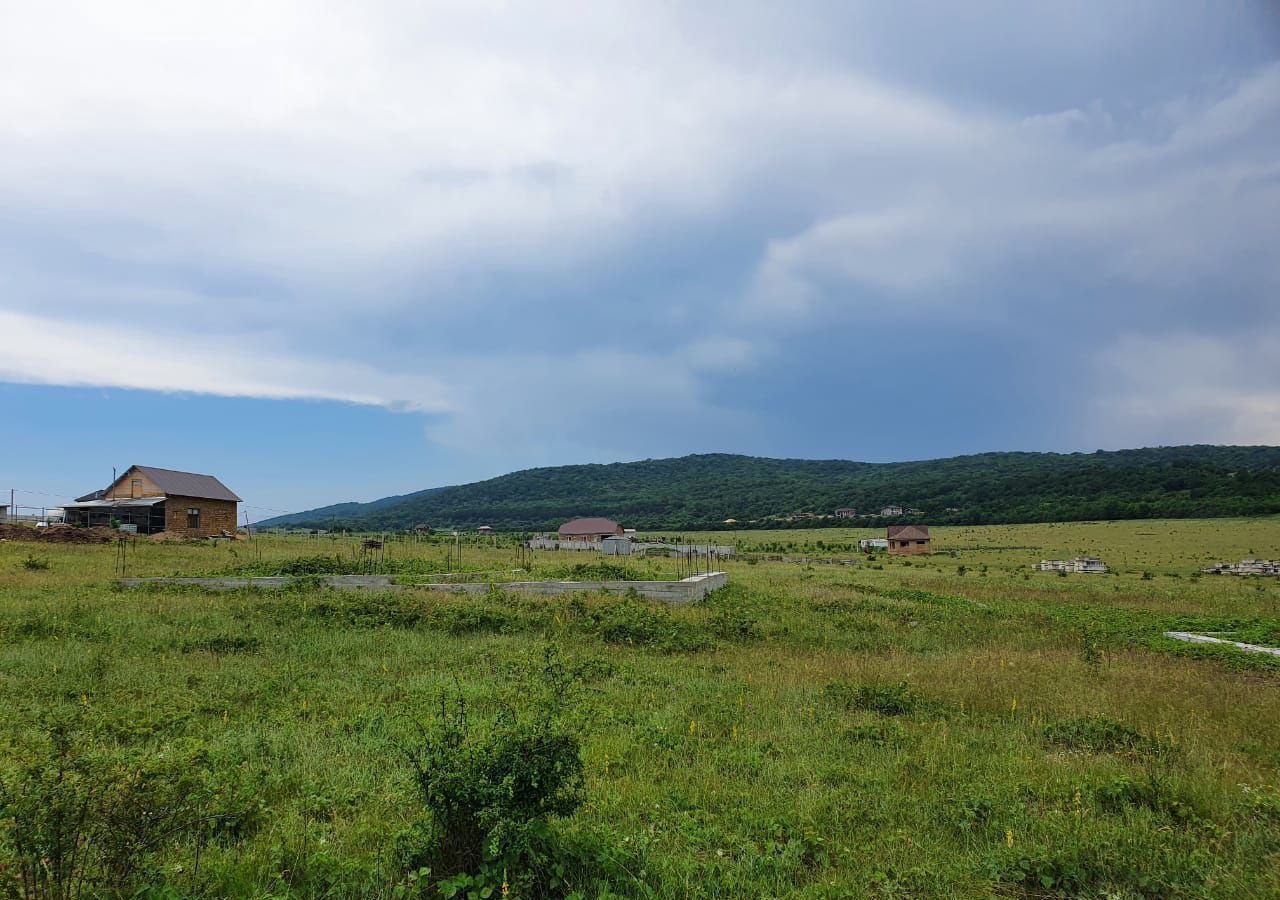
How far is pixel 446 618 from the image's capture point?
46.3 ft

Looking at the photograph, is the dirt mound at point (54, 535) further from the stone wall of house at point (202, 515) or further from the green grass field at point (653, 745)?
the green grass field at point (653, 745)

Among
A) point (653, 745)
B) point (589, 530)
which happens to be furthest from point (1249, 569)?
point (589, 530)

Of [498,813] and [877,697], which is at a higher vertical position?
[498,813]

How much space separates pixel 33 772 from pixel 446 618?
10434 millimetres

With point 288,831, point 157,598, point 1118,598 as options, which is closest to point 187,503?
point 157,598

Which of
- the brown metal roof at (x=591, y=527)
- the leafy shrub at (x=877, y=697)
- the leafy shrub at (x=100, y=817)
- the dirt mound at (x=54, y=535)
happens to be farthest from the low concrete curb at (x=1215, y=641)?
the brown metal roof at (x=591, y=527)

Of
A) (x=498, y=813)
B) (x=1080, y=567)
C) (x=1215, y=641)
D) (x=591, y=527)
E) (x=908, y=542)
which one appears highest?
(x=498, y=813)

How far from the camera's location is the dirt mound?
29297mm

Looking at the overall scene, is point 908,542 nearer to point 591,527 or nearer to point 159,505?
point 591,527

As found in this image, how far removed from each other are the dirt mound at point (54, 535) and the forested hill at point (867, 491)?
84.1 m

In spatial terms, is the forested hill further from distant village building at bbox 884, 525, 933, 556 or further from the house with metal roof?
the house with metal roof

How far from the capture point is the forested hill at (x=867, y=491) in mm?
90938

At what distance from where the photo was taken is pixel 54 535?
30109mm

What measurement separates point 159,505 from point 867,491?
118625 mm
